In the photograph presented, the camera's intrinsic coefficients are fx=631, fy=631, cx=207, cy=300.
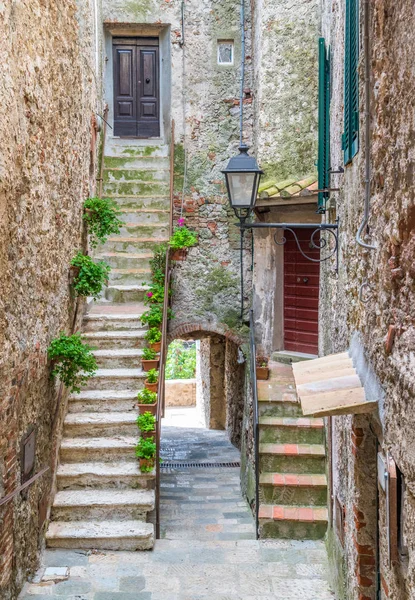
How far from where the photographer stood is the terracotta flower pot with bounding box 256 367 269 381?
805 centimetres

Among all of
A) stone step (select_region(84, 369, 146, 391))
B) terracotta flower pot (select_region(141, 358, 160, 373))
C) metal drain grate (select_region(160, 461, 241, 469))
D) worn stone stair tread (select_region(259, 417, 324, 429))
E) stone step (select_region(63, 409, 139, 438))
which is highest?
terracotta flower pot (select_region(141, 358, 160, 373))

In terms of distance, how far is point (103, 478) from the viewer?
6.25 m

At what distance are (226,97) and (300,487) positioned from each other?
5871 mm

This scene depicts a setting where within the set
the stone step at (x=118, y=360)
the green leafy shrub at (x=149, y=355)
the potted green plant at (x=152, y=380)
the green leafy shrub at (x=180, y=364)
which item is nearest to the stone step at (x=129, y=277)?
the stone step at (x=118, y=360)

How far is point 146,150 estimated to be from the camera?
1027 cm

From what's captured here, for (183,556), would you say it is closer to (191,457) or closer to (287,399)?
(287,399)

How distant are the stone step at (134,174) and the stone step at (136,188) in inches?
2.6

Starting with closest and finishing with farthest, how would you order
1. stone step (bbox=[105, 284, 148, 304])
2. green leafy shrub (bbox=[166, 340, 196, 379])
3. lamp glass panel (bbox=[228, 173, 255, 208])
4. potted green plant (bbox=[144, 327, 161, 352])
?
lamp glass panel (bbox=[228, 173, 255, 208]) → potted green plant (bbox=[144, 327, 161, 352]) → stone step (bbox=[105, 284, 148, 304]) → green leafy shrub (bbox=[166, 340, 196, 379])

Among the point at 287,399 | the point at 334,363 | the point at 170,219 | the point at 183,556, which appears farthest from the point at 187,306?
the point at 334,363

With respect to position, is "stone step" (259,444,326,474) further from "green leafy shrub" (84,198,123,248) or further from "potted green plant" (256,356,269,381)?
"green leafy shrub" (84,198,123,248)

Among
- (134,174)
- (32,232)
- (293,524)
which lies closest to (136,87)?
(134,174)

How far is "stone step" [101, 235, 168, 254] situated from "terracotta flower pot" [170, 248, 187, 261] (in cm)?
26

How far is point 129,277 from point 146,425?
3.06 meters

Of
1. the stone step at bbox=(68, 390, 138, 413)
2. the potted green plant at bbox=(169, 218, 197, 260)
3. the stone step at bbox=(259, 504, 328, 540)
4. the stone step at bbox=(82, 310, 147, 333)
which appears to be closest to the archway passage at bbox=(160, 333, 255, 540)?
the stone step at bbox=(259, 504, 328, 540)
